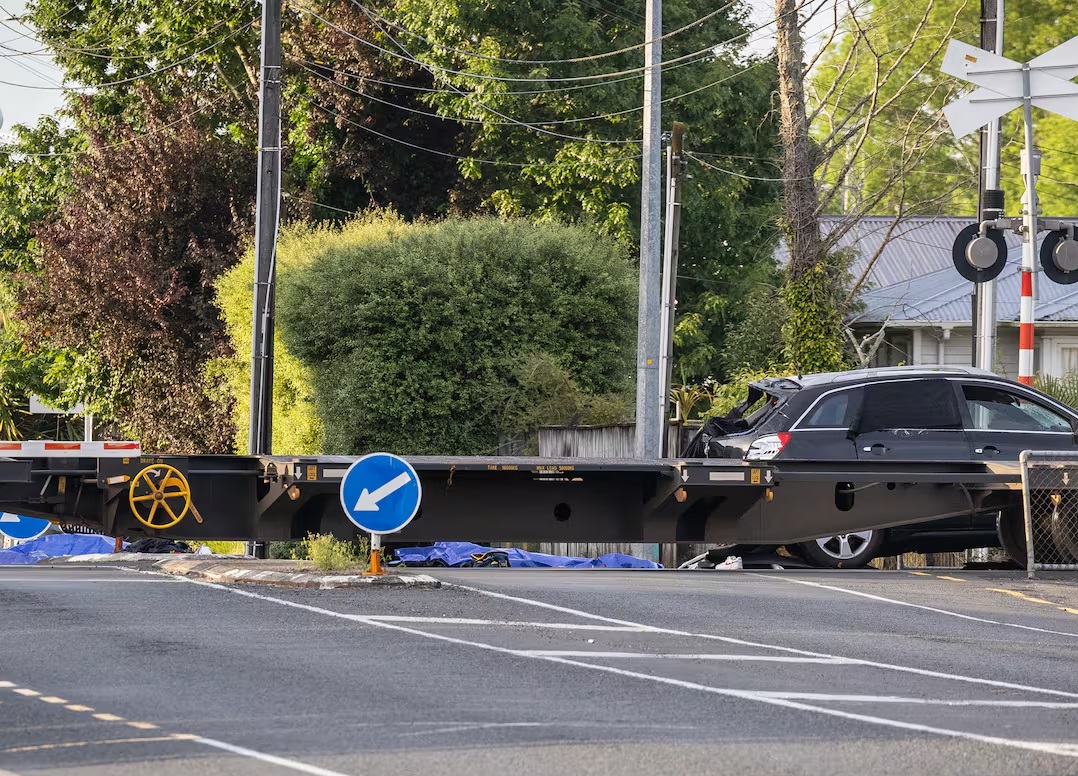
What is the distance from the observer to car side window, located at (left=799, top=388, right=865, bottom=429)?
16.0 m

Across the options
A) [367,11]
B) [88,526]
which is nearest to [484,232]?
[367,11]

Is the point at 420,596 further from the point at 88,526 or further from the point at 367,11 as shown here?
the point at 367,11

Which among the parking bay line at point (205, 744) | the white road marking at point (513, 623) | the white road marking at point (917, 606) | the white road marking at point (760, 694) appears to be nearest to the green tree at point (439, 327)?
the white road marking at point (917, 606)

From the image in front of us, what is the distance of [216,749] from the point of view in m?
7.43

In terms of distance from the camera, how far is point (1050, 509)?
610 inches

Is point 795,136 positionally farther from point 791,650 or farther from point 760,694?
point 760,694

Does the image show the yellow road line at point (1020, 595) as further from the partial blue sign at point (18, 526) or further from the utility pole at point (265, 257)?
the utility pole at point (265, 257)

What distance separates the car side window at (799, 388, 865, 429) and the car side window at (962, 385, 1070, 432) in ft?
3.86

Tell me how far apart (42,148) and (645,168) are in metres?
22.8

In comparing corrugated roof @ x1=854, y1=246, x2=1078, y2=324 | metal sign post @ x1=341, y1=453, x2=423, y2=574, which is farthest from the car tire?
corrugated roof @ x1=854, y1=246, x2=1078, y2=324

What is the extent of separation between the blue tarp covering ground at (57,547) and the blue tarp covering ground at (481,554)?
15.8 ft

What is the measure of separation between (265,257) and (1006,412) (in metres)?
10.9

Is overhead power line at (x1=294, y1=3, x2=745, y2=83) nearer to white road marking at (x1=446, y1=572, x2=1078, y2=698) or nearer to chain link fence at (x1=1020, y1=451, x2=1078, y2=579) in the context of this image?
chain link fence at (x1=1020, y1=451, x2=1078, y2=579)

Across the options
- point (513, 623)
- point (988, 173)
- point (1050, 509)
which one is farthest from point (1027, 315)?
point (513, 623)
